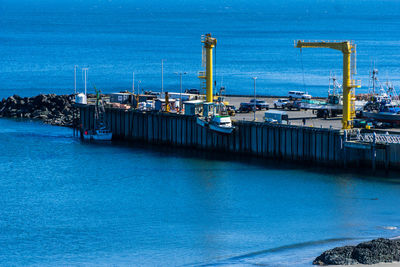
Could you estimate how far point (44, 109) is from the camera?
10706cm

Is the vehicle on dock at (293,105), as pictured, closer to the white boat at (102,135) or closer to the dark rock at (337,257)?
the white boat at (102,135)

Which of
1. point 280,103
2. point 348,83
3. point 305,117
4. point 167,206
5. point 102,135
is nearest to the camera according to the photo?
point 167,206

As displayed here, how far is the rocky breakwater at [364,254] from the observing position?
46.1 metres

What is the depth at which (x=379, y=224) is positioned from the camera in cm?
5725

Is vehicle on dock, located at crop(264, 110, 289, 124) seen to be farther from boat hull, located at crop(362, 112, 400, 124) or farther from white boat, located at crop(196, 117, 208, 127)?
boat hull, located at crop(362, 112, 400, 124)

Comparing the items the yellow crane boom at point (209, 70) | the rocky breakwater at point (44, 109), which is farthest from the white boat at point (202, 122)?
the rocky breakwater at point (44, 109)

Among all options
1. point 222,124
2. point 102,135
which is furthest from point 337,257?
point 102,135

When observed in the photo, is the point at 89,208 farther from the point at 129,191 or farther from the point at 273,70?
the point at 273,70

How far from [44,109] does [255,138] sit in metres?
37.0

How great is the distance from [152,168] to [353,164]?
17282 millimetres

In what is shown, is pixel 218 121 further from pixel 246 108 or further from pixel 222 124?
pixel 246 108

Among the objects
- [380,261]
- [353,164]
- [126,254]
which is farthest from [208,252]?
[353,164]

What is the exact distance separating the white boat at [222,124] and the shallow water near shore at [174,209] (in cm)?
272

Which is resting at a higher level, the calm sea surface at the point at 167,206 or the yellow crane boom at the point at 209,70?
the yellow crane boom at the point at 209,70
